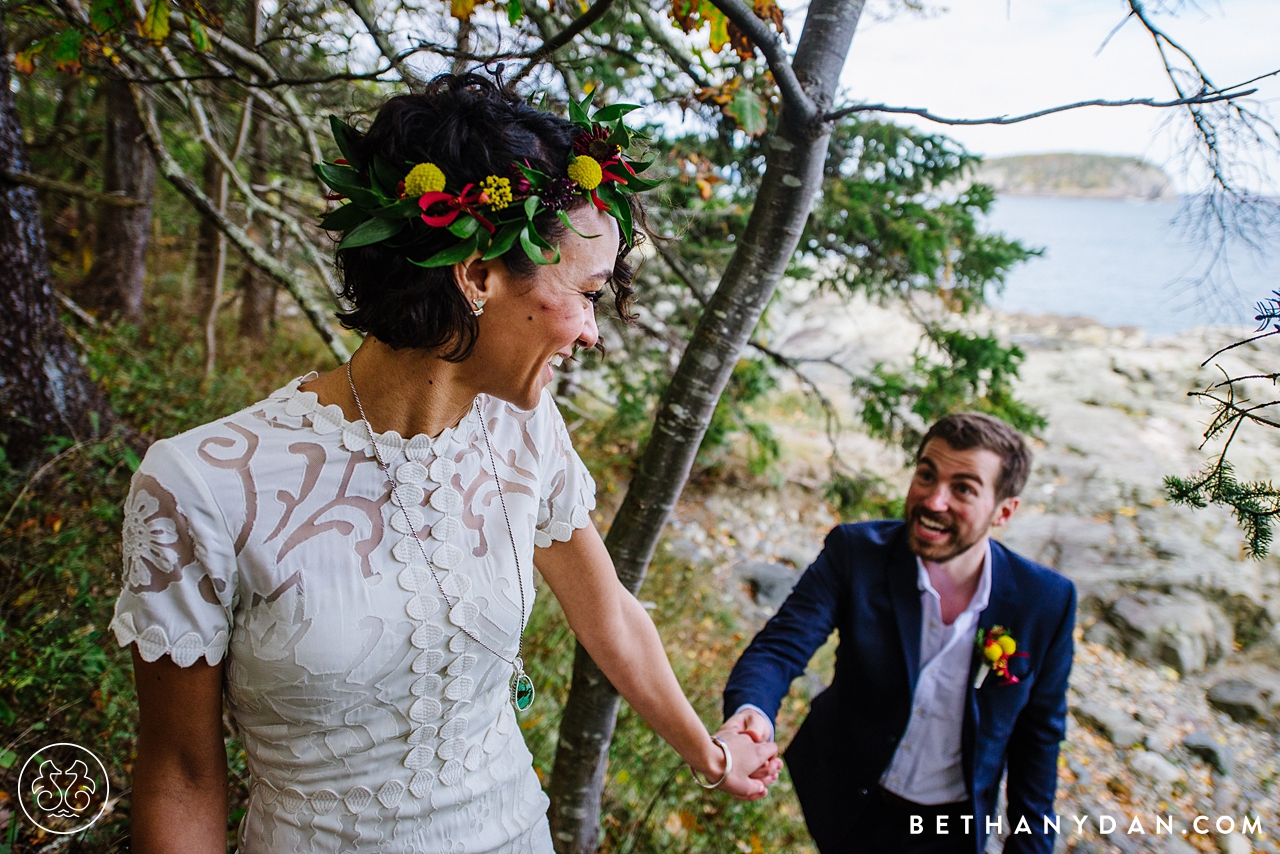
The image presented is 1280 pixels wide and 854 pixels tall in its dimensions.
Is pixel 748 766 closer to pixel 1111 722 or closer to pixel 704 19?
pixel 704 19

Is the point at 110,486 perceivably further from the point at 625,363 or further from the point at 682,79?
the point at 682,79

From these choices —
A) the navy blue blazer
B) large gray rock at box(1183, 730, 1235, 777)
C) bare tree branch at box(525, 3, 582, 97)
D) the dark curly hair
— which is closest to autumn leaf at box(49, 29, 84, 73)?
the dark curly hair

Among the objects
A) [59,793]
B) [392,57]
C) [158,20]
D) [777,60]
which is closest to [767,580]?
[59,793]

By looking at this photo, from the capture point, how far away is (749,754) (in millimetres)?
2225

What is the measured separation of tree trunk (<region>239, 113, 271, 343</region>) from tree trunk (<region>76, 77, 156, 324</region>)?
89cm

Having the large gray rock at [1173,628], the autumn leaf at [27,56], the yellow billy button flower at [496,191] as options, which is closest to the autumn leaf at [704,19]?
the yellow billy button flower at [496,191]

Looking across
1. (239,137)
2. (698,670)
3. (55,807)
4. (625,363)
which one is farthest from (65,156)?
(698,670)

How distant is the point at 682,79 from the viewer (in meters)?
4.23

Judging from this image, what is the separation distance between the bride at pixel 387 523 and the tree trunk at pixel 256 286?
598cm

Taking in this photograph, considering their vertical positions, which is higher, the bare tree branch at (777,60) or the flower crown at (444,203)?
the bare tree branch at (777,60)

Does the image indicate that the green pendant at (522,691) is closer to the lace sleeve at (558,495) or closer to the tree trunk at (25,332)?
the lace sleeve at (558,495)

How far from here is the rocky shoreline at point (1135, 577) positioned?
5301 mm

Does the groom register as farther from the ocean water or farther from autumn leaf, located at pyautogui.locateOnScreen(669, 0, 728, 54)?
autumn leaf, located at pyautogui.locateOnScreen(669, 0, 728, 54)

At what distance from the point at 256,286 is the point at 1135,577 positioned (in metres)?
9.90
